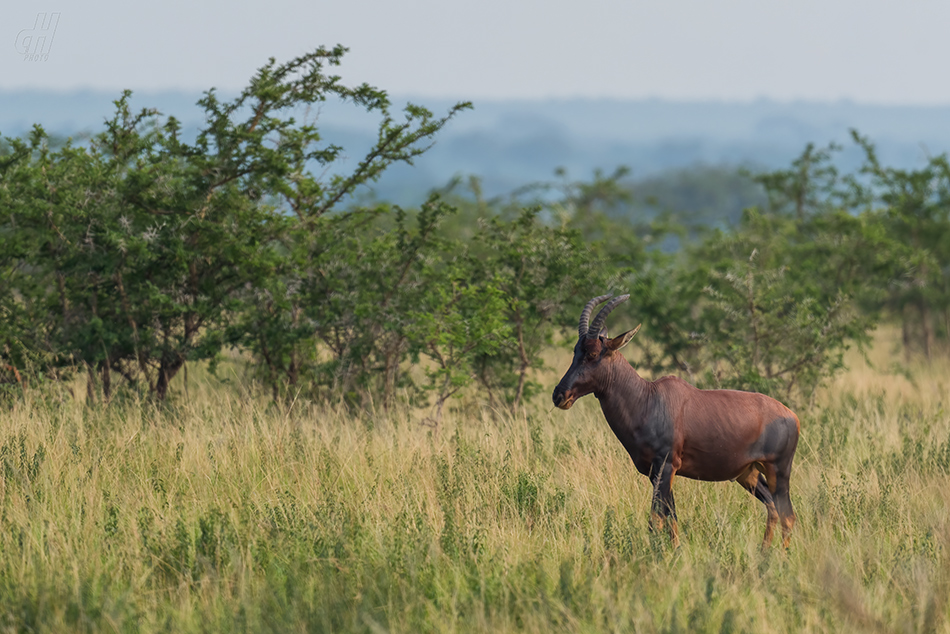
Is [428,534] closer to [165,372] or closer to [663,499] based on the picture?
[663,499]

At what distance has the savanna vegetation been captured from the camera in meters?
4.48

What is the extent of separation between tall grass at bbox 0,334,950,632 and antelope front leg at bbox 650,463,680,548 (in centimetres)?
10

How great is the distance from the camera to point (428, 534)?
511 cm

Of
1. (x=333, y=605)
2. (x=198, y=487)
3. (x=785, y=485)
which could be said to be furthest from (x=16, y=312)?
(x=785, y=485)

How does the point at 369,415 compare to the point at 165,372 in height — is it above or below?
below

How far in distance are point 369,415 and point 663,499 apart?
14.8 ft

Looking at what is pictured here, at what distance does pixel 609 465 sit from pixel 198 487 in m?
2.94

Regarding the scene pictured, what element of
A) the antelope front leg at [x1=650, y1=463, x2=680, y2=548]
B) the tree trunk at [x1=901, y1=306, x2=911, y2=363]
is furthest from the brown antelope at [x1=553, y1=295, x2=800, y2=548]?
the tree trunk at [x1=901, y1=306, x2=911, y2=363]

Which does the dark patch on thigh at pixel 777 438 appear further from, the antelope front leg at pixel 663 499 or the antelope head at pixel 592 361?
the antelope head at pixel 592 361

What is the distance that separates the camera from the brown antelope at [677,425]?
5297 mm

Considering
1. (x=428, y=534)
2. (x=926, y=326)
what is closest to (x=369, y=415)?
(x=428, y=534)

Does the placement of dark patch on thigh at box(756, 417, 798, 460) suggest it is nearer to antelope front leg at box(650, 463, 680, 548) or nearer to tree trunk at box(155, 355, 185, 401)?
antelope front leg at box(650, 463, 680, 548)

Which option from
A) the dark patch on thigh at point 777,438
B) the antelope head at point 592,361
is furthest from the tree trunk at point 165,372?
the dark patch on thigh at point 777,438

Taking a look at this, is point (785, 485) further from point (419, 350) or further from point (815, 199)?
point (815, 199)
